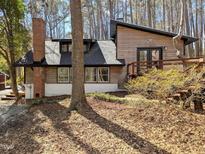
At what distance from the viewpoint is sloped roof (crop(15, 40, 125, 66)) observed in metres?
22.2

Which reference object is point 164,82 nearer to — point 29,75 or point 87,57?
point 87,57

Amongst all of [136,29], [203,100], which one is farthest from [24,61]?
[203,100]

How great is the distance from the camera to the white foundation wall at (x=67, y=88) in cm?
2247

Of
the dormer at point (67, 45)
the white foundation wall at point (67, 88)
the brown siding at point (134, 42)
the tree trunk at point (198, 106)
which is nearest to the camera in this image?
the tree trunk at point (198, 106)

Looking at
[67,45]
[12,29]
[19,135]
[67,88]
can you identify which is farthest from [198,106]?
[12,29]

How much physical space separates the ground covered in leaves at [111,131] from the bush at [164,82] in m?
0.58

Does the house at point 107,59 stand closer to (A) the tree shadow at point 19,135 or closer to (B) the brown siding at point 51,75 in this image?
(B) the brown siding at point 51,75

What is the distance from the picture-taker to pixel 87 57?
23000 millimetres

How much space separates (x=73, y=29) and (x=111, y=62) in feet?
31.1

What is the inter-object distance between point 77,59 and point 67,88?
32.5 ft

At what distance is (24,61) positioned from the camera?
22.1 meters

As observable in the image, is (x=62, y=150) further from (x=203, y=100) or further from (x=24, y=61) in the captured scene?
(x=24, y=61)

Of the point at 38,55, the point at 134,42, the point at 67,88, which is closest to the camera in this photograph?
the point at 38,55

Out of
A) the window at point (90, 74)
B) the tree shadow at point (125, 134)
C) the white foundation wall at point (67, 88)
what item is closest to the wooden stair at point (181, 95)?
the tree shadow at point (125, 134)
